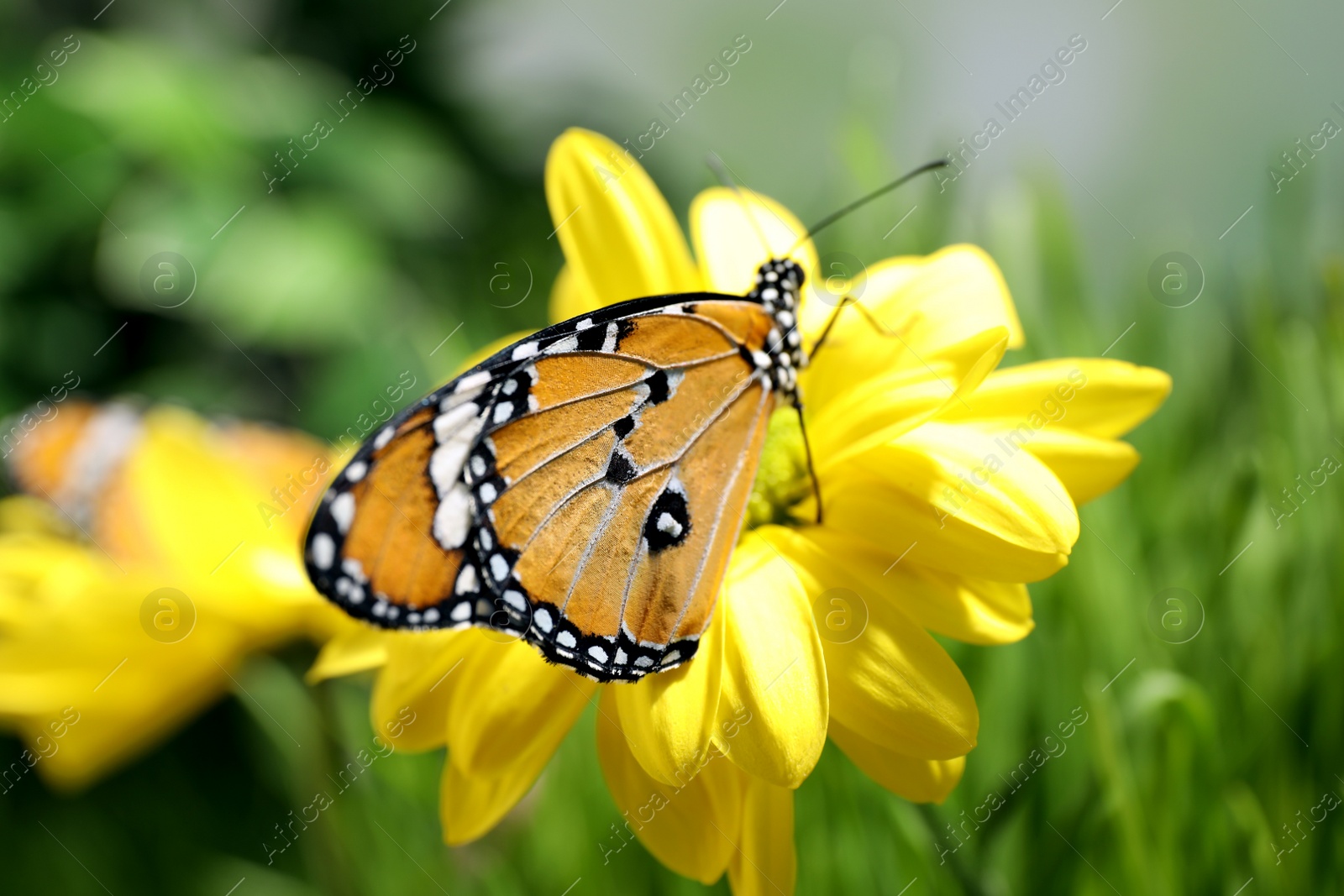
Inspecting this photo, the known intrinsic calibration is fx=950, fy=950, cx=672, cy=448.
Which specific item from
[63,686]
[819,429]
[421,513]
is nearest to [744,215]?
[819,429]

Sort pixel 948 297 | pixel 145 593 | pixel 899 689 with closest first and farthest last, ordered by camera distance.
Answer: pixel 899 689
pixel 948 297
pixel 145 593

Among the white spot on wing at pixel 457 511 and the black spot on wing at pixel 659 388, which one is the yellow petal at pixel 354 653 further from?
the black spot on wing at pixel 659 388

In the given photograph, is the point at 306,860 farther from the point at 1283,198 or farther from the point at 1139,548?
the point at 1283,198

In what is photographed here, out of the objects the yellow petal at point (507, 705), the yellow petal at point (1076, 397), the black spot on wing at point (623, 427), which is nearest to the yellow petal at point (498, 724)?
the yellow petal at point (507, 705)

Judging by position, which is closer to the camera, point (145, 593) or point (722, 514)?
point (722, 514)

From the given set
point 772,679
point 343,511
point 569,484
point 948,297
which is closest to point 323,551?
point 343,511

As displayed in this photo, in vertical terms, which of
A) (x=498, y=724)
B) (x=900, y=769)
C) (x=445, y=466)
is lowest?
(x=900, y=769)

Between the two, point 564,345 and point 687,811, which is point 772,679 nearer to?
point 687,811
